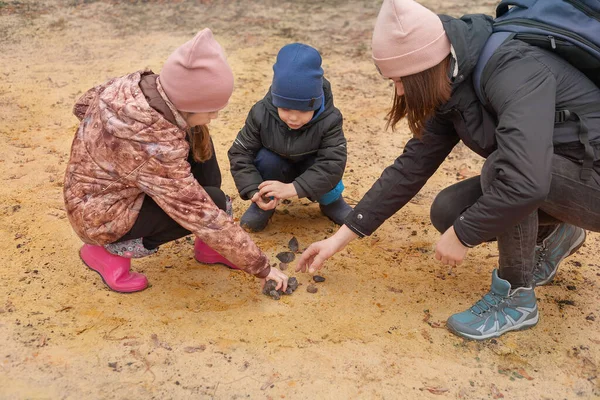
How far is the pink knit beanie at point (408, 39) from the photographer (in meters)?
2.40

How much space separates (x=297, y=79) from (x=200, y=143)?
22.9 inches

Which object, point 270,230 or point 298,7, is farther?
point 298,7

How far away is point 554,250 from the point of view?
3.12 meters

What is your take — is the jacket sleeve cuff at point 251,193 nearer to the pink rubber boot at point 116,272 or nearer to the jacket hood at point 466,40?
the pink rubber boot at point 116,272

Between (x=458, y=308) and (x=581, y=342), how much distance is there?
0.54 meters

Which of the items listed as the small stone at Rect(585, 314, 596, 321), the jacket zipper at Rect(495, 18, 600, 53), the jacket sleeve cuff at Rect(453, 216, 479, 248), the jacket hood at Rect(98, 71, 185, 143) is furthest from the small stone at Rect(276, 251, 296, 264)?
the jacket zipper at Rect(495, 18, 600, 53)

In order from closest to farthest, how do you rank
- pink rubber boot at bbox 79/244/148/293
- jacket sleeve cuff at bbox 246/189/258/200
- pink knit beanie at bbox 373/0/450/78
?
pink knit beanie at bbox 373/0/450/78, pink rubber boot at bbox 79/244/148/293, jacket sleeve cuff at bbox 246/189/258/200

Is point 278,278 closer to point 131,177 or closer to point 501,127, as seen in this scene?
point 131,177

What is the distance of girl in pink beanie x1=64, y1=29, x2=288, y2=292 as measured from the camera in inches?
102

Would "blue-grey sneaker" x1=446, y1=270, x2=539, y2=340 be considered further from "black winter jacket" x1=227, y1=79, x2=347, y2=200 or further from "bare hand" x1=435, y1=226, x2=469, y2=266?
"black winter jacket" x1=227, y1=79, x2=347, y2=200

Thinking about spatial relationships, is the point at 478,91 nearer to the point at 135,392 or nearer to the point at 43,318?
the point at 135,392

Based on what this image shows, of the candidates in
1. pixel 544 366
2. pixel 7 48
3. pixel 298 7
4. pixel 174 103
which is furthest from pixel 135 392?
pixel 298 7

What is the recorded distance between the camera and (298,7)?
7410mm

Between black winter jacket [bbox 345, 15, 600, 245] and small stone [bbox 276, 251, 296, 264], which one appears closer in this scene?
black winter jacket [bbox 345, 15, 600, 245]
